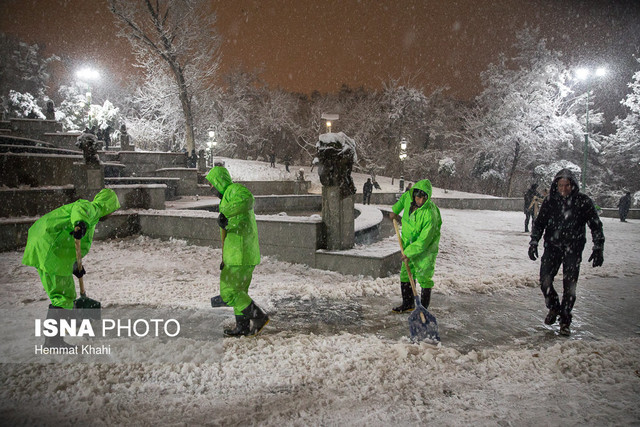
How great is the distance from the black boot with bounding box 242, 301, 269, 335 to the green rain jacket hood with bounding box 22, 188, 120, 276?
1.78 meters

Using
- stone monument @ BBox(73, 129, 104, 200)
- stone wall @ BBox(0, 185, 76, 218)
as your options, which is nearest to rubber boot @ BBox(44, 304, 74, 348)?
stone wall @ BBox(0, 185, 76, 218)

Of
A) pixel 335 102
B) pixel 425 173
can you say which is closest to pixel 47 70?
pixel 335 102

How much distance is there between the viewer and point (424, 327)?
4.42 meters

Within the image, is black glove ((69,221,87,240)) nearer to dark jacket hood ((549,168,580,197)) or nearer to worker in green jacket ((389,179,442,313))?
worker in green jacket ((389,179,442,313))

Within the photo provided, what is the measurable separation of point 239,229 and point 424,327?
2.22 m

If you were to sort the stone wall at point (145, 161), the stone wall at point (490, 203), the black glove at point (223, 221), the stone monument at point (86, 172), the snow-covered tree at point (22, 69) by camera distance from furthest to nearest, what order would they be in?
the snow-covered tree at point (22, 69) → the stone wall at point (490, 203) → the stone wall at point (145, 161) → the stone monument at point (86, 172) → the black glove at point (223, 221)

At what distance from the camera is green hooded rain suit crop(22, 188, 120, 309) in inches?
150

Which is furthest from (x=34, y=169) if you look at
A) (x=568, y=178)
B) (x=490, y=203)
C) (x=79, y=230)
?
(x=490, y=203)

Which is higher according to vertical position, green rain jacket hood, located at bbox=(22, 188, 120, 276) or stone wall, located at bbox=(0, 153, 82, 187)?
stone wall, located at bbox=(0, 153, 82, 187)

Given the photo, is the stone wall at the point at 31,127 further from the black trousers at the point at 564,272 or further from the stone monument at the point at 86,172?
the black trousers at the point at 564,272

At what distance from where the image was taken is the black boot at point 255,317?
4449 millimetres

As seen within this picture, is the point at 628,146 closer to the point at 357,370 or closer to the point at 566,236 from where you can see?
the point at 566,236

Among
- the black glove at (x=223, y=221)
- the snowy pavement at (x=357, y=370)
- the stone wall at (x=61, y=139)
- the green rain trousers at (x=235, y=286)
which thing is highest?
the stone wall at (x=61, y=139)

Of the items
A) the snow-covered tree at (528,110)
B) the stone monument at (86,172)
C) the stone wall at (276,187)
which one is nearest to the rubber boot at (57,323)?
the stone monument at (86,172)
